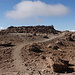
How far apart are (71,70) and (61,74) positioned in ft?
6.33

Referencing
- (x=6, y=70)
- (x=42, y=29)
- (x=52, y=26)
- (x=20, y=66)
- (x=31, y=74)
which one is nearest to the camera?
(x=31, y=74)

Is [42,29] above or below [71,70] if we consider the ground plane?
above

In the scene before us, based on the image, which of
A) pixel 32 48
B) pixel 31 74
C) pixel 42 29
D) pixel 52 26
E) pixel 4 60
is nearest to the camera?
pixel 31 74

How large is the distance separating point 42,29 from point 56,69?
2494 inches

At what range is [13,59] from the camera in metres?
18.7

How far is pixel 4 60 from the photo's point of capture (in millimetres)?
18172

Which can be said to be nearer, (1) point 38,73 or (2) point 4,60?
(1) point 38,73

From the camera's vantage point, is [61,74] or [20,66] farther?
[20,66]

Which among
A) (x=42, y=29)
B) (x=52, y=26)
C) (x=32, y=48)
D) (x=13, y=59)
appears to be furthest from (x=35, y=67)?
(x=52, y=26)

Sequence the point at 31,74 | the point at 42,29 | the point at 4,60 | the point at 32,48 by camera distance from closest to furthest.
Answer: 1. the point at 31,74
2. the point at 4,60
3. the point at 32,48
4. the point at 42,29

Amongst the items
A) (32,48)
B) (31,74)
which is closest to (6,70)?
(31,74)

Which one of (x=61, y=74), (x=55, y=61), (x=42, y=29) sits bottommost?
(x=61, y=74)

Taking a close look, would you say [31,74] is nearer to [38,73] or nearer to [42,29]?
[38,73]

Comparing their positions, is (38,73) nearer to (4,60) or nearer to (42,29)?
(4,60)
